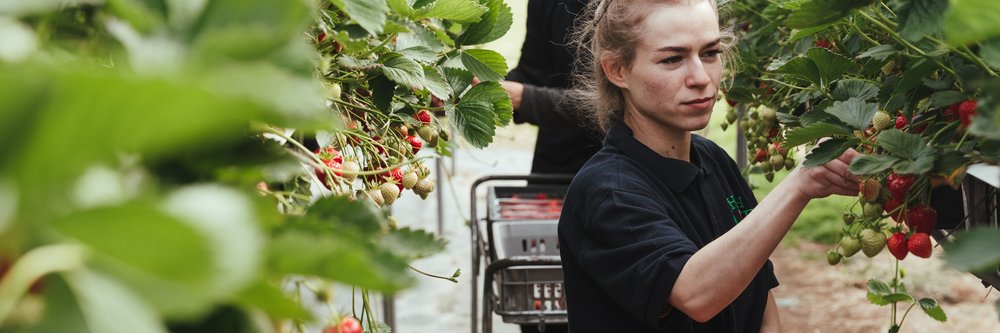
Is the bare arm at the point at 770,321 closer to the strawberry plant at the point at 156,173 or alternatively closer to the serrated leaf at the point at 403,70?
the serrated leaf at the point at 403,70

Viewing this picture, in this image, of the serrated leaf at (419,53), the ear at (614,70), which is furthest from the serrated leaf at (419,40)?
the ear at (614,70)

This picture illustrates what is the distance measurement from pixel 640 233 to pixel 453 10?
59cm

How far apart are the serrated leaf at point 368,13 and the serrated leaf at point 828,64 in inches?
32.9

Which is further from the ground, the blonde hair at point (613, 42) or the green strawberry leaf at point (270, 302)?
the green strawberry leaf at point (270, 302)

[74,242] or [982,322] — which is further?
[982,322]

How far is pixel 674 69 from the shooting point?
1.80 metres

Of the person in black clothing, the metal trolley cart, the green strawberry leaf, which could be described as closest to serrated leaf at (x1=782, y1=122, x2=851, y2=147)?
the green strawberry leaf

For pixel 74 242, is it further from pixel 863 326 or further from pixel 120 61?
pixel 863 326

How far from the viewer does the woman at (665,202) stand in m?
1.53

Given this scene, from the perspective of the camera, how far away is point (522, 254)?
9.89ft

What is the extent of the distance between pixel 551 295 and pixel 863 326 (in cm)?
257

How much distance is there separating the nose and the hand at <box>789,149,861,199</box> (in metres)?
0.33

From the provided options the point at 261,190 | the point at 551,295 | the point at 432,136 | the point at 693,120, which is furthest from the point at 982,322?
the point at 261,190

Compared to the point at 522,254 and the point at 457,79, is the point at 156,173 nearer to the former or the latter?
the point at 457,79
